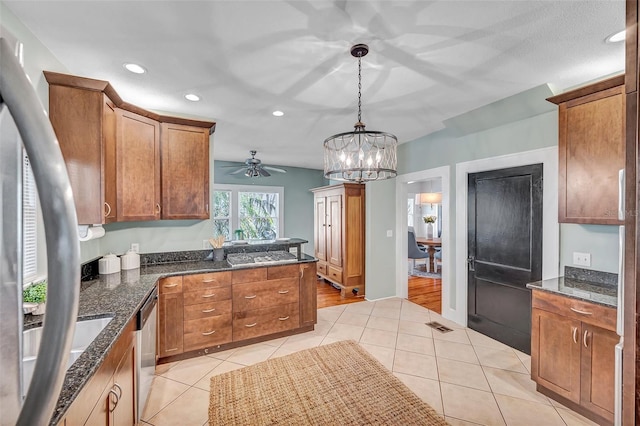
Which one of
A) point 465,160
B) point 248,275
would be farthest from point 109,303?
point 465,160

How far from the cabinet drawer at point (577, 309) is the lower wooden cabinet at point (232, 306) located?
84.0 inches

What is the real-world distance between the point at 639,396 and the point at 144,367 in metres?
2.45

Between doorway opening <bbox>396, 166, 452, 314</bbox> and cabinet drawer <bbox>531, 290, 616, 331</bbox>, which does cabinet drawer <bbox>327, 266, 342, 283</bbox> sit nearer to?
doorway opening <bbox>396, 166, 452, 314</bbox>

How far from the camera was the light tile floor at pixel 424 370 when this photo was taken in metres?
2.04

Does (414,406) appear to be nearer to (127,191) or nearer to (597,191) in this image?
(597,191)

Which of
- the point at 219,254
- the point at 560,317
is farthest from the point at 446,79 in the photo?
the point at 219,254

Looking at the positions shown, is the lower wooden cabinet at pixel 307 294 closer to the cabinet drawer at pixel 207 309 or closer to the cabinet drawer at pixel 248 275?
the cabinet drawer at pixel 248 275

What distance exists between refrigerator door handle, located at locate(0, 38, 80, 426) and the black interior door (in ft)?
11.3

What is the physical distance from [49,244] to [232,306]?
2.75 meters

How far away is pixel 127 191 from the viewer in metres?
2.49

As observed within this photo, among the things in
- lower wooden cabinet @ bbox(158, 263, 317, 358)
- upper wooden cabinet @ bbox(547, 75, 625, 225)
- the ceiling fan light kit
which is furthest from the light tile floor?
the ceiling fan light kit

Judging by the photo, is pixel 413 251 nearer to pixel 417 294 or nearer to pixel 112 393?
pixel 417 294

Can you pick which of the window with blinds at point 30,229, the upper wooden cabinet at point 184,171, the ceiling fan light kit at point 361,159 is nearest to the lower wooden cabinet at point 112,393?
the window with blinds at point 30,229

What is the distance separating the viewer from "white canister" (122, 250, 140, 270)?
2.73m
